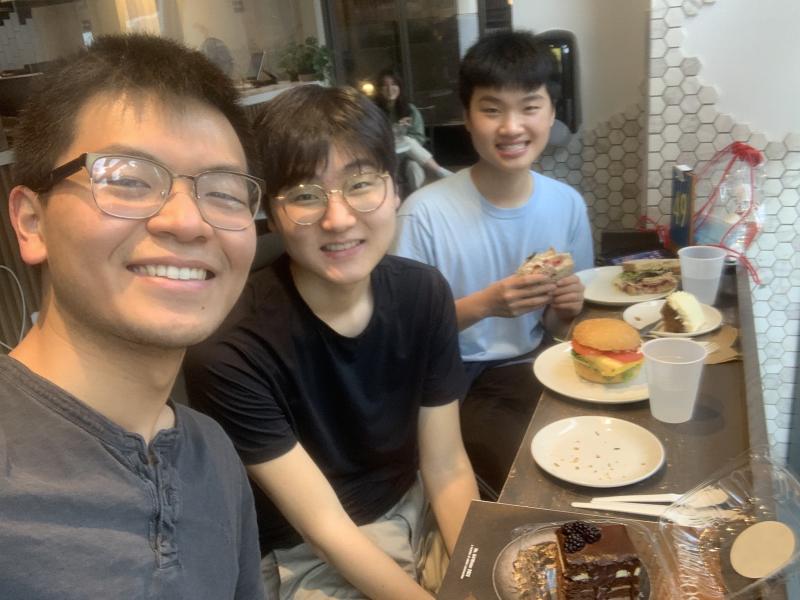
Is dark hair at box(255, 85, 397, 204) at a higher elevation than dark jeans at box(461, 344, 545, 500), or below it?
higher

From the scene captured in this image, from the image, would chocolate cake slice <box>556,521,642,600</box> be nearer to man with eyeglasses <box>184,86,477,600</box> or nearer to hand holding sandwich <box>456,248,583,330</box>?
man with eyeglasses <box>184,86,477,600</box>

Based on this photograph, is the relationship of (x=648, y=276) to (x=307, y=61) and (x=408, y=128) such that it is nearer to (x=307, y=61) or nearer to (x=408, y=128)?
(x=408, y=128)

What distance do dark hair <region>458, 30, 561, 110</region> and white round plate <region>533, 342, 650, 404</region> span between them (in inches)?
31.0

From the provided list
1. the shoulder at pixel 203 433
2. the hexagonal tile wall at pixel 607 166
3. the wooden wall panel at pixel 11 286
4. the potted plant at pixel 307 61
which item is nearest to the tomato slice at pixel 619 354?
the shoulder at pixel 203 433

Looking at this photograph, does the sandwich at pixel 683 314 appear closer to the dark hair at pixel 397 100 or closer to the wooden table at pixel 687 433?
the wooden table at pixel 687 433

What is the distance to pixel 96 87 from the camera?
0.78 m

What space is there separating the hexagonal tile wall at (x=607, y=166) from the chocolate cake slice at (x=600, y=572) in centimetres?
185

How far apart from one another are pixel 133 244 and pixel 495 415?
1.15m

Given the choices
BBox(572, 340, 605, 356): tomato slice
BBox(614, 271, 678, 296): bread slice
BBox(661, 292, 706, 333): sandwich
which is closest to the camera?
BBox(572, 340, 605, 356): tomato slice

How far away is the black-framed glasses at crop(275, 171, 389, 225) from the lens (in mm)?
1203

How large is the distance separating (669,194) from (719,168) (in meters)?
0.16

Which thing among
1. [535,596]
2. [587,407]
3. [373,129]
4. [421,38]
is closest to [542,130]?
[373,129]

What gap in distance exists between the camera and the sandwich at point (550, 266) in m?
1.62

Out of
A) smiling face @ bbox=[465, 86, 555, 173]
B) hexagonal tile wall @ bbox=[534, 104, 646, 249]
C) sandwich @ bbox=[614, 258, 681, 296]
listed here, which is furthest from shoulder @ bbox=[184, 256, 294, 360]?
hexagonal tile wall @ bbox=[534, 104, 646, 249]
